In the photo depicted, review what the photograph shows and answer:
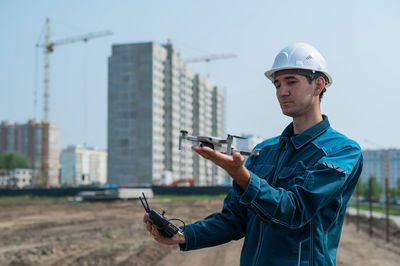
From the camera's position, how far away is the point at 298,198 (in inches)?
95.0

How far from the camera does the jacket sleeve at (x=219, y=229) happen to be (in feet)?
10.4

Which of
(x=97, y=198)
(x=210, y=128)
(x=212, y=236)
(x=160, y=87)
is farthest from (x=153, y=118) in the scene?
(x=212, y=236)

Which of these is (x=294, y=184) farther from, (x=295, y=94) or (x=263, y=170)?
(x=295, y=94)

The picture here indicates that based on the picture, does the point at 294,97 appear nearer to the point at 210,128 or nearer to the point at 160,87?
the point at 160,87

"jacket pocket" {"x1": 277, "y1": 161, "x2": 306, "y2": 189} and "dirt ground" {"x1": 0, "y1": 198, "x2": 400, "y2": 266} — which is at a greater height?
"jacket pocket" {"x1": 277, "y1": 161, "x2": 306, "y2": 189}

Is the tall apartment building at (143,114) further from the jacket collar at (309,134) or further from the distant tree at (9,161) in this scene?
the jacket collar at (309,134)

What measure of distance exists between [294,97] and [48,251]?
51.2 ft

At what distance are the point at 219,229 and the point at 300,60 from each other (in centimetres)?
115

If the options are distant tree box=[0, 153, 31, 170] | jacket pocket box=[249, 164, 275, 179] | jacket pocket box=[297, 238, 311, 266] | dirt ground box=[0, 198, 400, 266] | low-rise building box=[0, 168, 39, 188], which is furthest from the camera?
low-rise building box=[0, 168, 39, 188]

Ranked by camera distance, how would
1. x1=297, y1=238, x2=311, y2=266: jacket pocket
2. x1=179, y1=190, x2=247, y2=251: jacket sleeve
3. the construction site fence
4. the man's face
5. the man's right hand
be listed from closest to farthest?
x1=297, y1=238, x2=311, y2=266: jacket pocket < the man's face < the man's right hand < x1=179, y1=190, x2=247, y2=251: jacket sleeve < the construction site fence

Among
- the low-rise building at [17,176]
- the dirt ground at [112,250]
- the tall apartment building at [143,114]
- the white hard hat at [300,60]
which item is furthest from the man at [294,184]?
the low-rise building at [17,176]

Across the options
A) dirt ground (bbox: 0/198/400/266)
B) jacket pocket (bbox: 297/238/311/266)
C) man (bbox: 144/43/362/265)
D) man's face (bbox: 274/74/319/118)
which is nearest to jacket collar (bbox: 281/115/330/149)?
man (bbox: 144/43/362/265)

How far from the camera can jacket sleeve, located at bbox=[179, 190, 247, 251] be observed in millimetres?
3182

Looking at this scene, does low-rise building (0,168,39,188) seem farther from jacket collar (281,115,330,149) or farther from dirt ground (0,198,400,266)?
jacket collar (281,115,330,149)
